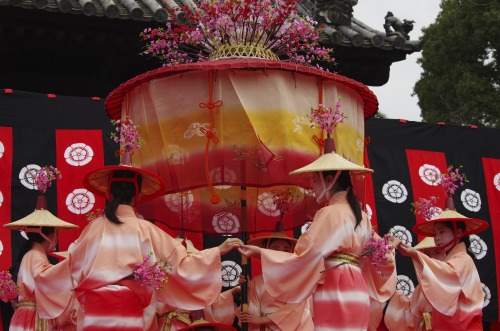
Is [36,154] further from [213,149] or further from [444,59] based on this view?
[444,59]

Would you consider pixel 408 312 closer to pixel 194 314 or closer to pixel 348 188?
pixel 194 314

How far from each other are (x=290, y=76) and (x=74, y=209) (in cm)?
332

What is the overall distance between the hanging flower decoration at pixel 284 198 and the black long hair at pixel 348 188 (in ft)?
3.84

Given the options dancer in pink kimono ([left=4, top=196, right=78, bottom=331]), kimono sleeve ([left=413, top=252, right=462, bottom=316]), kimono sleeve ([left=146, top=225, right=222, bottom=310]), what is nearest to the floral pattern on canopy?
kimono sleeve ([left=146, top=225, right=222, bottom=310])

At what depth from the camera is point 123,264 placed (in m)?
6.34

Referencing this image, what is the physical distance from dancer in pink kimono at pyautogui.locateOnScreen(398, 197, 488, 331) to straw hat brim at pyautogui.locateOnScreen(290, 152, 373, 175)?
916 mm

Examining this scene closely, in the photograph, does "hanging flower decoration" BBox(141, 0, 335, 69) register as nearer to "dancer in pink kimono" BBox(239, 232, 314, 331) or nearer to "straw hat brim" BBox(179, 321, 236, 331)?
"dancer in pink kimono" BBox(239, 232, 314, 331)

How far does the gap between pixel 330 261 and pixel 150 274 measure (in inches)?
50.8

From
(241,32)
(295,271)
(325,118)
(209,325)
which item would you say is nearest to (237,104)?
(325,118)

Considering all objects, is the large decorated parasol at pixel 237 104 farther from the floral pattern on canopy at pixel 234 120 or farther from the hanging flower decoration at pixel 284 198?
the hanging flower decoration at pixel 284 198

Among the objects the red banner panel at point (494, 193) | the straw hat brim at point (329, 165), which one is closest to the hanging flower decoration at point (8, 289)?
the straw hat brim at point (329, 165)

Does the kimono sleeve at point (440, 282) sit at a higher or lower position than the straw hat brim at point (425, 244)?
lower

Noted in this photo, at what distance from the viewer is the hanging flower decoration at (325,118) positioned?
6816mm

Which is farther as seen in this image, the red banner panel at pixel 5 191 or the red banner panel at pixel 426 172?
the red banner panel at pixel 426 172
